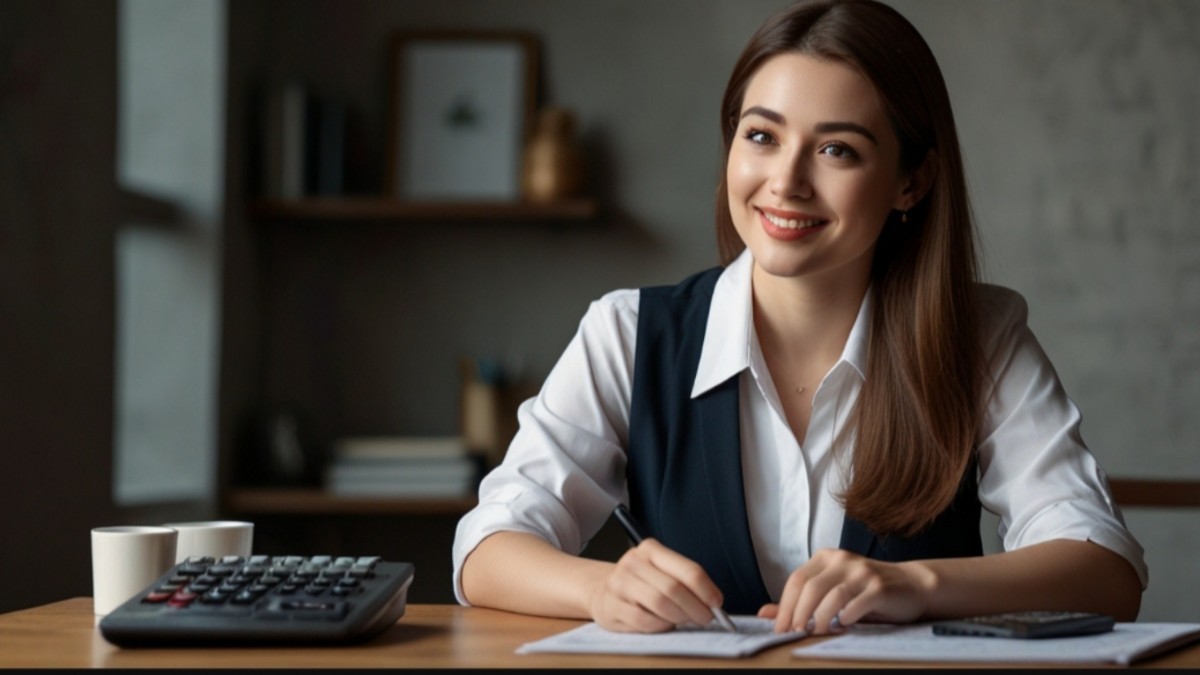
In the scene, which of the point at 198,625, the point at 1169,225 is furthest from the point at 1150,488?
the point at 198,625

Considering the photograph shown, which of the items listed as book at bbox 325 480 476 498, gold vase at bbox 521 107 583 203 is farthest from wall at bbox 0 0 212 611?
gold vase at bbox 521 107 583 203

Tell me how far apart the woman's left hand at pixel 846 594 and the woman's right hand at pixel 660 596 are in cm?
7

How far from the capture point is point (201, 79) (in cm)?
364

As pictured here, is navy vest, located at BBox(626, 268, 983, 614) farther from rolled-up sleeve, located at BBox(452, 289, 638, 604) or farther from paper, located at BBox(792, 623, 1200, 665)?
paper, located at BBox(792, 623, 1200, 665)

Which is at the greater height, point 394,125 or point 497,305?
point 394,125

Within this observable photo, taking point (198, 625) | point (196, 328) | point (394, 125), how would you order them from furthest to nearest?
point (394, 125) → point (196, 328) → point (198, 625)

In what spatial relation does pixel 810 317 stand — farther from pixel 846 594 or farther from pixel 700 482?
pixel 846 594

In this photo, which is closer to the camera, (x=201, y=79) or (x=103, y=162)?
(x=103, y=162)

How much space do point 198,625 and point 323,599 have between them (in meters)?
0.10

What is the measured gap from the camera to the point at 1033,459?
5.64 ft

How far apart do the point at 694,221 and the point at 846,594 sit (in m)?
2.76

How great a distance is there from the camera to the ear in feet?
6.07

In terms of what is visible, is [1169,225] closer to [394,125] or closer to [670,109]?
[670,109]

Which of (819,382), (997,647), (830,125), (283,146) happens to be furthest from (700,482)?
(283,146)
